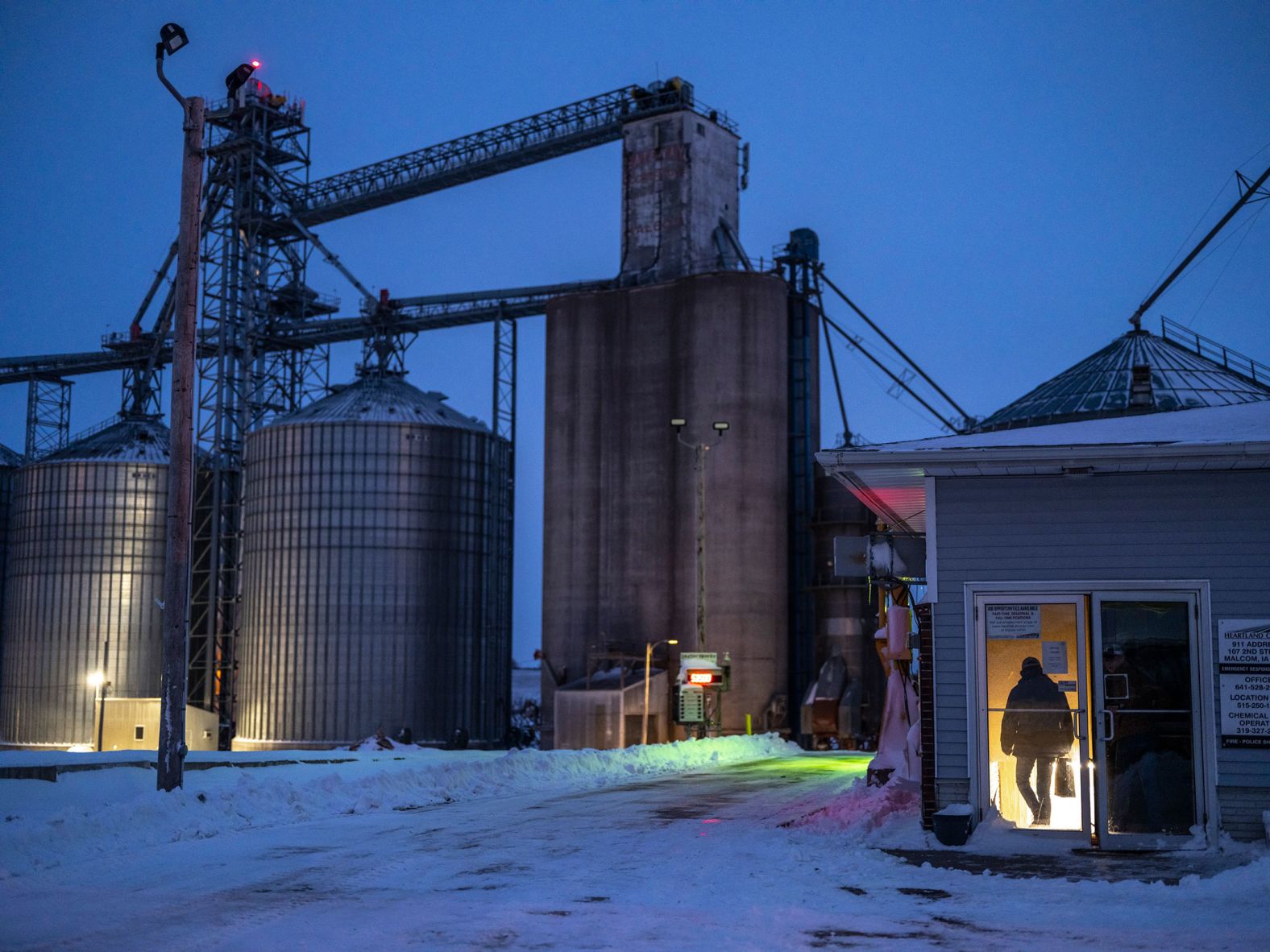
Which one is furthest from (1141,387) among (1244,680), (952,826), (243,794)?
(243,794)

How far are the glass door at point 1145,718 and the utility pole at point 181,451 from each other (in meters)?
12.3

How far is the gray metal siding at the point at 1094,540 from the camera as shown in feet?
51.4

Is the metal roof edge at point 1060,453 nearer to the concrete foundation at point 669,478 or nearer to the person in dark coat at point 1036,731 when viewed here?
the person in dark coat at point 1036,731

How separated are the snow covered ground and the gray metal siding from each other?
1.97 m

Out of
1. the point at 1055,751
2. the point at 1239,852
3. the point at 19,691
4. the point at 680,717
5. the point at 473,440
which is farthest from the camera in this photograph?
the point at 19,691

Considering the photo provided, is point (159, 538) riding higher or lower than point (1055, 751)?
higher

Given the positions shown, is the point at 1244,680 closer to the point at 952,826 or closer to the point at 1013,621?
the point at 1013,621

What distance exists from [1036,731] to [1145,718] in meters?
1.24

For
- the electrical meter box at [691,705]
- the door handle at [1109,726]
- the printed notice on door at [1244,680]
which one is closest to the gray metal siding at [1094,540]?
the printed notice on door at [1244,680]

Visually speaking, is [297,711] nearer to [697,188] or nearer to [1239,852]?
[697,188]

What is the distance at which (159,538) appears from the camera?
70375 millimetres

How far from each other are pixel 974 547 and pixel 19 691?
6524cm

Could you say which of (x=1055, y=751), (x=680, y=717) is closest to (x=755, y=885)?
(x=1055, y=751)

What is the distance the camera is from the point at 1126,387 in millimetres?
48438
